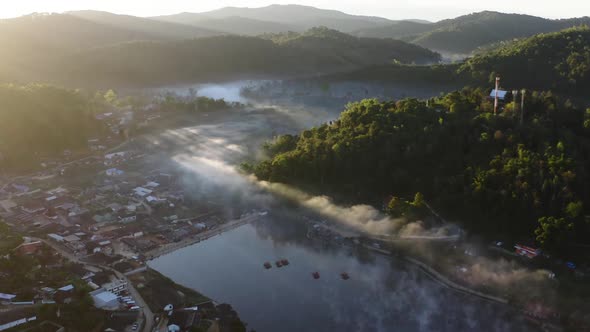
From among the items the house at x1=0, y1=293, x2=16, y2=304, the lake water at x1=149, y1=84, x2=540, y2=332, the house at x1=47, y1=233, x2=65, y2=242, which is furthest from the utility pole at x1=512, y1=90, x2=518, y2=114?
the house at x1=0, y1=293, x2=16, y2=304

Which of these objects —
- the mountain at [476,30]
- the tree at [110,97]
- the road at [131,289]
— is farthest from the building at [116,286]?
the mountain at [476,30]

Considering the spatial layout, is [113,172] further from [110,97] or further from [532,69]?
[532,69]

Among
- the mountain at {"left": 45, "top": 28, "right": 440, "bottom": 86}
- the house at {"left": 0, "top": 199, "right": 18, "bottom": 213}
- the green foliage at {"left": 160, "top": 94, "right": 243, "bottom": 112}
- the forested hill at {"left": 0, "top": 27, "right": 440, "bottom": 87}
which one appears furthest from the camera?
the mountain at {"left": 45, "top": 28, "right": 440, "bottom": 86}

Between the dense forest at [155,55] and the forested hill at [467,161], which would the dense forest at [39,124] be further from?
the forested hill at [467,161]

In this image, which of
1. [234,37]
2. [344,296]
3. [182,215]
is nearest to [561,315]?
[344,296]

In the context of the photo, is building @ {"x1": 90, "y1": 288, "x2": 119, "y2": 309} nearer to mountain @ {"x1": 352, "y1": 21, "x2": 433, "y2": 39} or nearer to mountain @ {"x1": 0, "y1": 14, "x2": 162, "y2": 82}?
mountain @ {"x1": 0, "y1": 14, "x2": 162, "y2": 82}

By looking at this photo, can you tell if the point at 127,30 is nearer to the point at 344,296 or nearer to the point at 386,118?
the point at 386,118

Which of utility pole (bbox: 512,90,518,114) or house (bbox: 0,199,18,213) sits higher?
utility pole (bbox: 512,90,518,114)

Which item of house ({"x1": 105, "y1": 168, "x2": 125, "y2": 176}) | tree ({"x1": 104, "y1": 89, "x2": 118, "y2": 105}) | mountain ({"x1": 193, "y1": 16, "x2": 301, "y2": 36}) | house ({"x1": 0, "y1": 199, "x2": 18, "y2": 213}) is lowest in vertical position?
house ({"x1": 0, "y1": 199, "x2": 18, "y2": 213})
